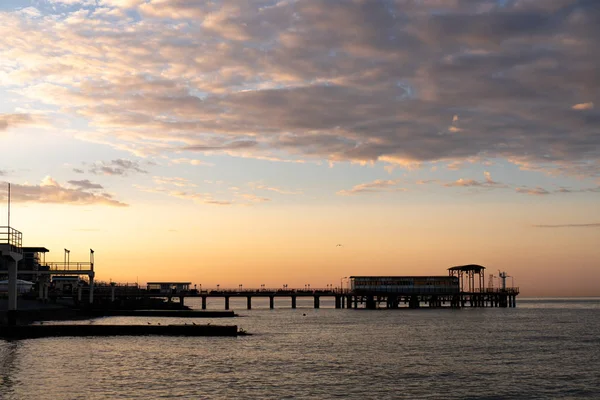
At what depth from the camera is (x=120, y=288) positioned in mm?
183000

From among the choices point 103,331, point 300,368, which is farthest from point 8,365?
point 103,331

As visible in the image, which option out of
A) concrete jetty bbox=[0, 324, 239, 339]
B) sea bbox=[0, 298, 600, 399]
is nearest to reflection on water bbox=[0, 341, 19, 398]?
sea bbox=[0, 298, 600, 399]

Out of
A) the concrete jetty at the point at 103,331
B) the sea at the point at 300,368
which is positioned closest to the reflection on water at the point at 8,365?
the sea at the point at 300,368

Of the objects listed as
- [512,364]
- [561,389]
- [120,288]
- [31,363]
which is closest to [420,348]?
[512,364]

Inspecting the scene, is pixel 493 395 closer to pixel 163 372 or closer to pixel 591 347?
pixel 163 372

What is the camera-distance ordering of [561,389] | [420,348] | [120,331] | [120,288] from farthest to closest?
[120,288] → [120,331] → [420,348] → [561,389]

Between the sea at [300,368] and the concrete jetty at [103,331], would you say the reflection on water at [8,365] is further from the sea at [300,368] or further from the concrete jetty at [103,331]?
the concrete jetty at [103,331]

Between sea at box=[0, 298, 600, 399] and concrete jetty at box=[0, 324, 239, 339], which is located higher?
concrete jetty at box=[0, 324, 239, 339]

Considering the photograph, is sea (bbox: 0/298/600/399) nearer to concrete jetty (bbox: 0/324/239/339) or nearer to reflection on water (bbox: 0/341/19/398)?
reflection on water (bbox: 0/341/19/398)

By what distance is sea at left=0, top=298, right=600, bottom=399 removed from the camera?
4238 centimetres

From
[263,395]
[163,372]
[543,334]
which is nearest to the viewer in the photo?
[263,395]

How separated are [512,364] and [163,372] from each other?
27.9 m

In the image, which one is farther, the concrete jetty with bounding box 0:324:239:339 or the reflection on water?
the concrete jetty with bounding box 0:324:239:339

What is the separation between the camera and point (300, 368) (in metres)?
53.3
